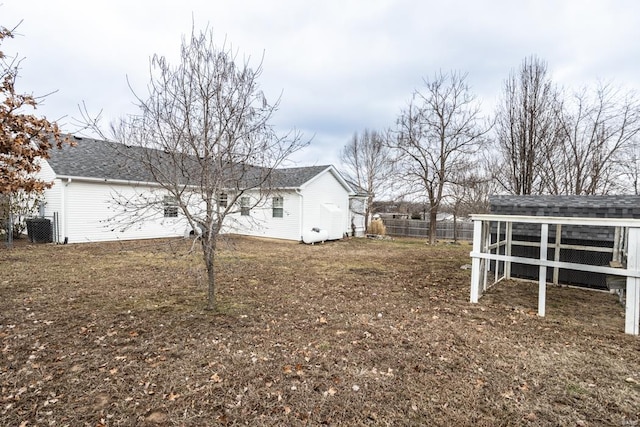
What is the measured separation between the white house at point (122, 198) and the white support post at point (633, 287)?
27.4 ft

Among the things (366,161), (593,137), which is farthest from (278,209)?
(366,161)

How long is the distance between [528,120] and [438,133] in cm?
426

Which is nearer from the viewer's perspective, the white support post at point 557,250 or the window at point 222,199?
the window at point 222,199

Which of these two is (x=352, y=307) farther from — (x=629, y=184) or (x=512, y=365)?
(x=629, y=184)

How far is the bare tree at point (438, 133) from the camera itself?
14992 millimetres

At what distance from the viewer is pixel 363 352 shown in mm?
3814

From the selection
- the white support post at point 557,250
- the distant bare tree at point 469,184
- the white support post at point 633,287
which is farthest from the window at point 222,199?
the distant bare tree at point 469,184

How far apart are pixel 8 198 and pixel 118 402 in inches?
542

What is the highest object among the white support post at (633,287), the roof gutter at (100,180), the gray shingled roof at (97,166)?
the gray shingled roof at (97,166)

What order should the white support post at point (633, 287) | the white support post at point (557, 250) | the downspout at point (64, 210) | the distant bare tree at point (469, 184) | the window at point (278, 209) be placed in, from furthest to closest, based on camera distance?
the window at point (278, 209) → the distant bare tree at point (469, 184) → the downspout at point (64, 210) → the white support post at point (557, 250) → the white support post at point (633, 287)

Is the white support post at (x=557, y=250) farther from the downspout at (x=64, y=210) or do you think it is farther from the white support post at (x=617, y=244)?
the downspout at (x=64, y=210)

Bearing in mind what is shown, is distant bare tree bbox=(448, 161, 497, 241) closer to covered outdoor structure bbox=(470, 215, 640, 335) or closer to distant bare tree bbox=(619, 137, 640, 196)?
distant bare tree bbox=(619, 137, 640, 196)

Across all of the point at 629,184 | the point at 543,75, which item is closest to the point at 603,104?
the point at 543,75

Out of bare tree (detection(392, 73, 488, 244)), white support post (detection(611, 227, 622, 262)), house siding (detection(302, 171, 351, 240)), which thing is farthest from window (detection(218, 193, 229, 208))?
bare tree (detection(392, 73, 488, 244))
